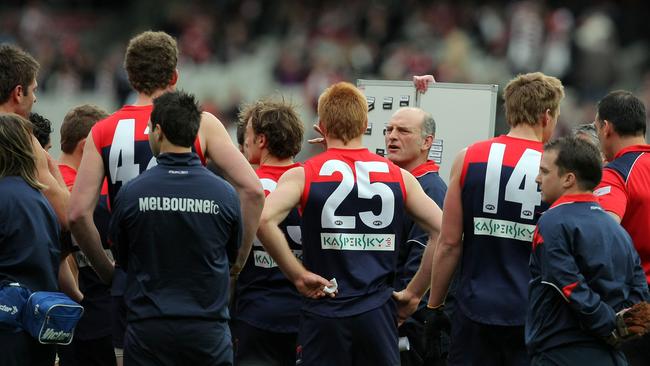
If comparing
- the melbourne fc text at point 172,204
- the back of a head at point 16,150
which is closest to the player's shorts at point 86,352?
the back of a head at point 16,150

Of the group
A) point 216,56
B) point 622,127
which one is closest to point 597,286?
point 622,127

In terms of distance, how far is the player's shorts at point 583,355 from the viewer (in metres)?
5.60

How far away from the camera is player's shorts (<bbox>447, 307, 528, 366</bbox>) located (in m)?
6.31

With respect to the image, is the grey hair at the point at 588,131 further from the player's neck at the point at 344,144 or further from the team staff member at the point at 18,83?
the team staff member at the point at 18,83

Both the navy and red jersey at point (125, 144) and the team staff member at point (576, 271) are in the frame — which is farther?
the navy and red jersey at point (125, 144)

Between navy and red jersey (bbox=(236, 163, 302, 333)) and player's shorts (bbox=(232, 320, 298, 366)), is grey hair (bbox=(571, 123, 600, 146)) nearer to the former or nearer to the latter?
navy and red jersey (bbox=(236, 163, 302, 333))

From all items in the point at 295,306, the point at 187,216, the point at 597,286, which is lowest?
the point at 295,306

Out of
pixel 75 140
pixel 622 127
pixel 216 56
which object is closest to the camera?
pixel 622 127

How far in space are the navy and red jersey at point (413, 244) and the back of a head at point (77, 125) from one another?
2214 millimetres

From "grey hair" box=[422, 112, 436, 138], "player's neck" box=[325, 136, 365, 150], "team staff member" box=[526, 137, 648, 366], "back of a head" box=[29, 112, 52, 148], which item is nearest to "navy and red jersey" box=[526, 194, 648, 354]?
"team staff member" box=[526, 137, 648, 366]

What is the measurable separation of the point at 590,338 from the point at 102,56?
19.5 m

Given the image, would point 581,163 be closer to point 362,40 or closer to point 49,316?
point 49,316

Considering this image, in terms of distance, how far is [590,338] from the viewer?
5609 mm

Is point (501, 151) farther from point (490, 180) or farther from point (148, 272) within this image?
point (148, 272)
